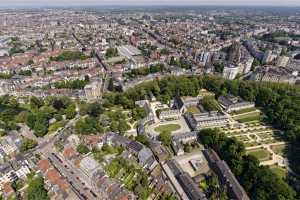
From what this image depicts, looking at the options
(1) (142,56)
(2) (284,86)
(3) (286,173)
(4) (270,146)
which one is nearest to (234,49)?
(2) (284,86)

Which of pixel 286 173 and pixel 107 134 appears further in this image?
pixel 107 134

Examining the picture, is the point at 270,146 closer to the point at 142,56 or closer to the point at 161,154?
the point at 161,154

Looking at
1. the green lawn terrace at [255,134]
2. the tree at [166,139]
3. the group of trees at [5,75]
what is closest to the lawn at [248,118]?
the green lawn terrace at [255,134]

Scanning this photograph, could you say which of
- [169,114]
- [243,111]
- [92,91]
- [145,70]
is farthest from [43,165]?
[145,70]

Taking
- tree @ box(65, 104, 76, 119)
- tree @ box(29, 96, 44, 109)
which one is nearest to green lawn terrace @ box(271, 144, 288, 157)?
tree @ box(65, 104, 76, 119)

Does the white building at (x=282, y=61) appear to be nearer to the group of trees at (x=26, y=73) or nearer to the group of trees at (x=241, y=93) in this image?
the group of trees at (x=241, y=93)

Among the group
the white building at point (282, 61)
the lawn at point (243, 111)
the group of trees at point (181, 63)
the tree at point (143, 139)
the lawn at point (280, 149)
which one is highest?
the white building at point (282, 61)
